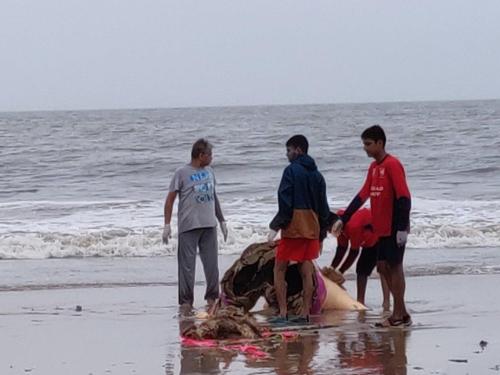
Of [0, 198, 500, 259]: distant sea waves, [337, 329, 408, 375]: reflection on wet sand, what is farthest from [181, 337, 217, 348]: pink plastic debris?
[0, 198, 500, 259]: distant sea waves

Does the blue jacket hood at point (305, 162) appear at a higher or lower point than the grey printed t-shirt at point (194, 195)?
higher

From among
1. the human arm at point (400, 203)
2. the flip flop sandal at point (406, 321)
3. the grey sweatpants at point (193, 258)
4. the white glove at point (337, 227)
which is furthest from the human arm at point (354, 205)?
the grey sweatpants at point (193, 258)

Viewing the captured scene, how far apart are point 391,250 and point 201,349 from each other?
1.79m

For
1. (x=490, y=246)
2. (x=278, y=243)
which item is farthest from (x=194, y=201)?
(x=490, y=246)

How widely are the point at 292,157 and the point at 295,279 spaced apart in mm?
1481

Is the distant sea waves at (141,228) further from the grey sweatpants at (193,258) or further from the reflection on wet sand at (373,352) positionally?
the reflection on wet sand at (373,352)

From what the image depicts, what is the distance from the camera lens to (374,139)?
907 cm

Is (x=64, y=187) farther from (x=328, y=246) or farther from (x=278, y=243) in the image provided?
(x=278, y=243)

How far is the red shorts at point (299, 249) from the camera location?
9.77 meters

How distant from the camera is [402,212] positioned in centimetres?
897

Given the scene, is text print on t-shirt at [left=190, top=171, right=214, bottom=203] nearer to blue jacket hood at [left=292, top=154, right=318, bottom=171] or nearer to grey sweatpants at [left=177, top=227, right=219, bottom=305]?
grey sweatpants at [left=177, top=227, right=219, bottom=305]

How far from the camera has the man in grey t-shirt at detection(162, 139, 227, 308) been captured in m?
10.7

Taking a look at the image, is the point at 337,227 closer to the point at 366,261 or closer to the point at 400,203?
the point at 400,203

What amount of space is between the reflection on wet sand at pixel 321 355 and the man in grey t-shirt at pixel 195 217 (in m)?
1.97
